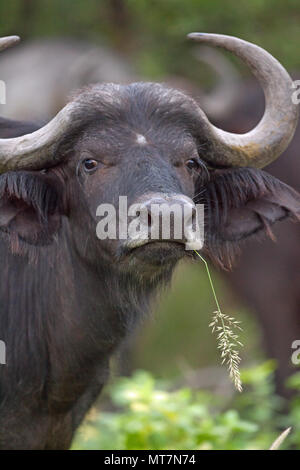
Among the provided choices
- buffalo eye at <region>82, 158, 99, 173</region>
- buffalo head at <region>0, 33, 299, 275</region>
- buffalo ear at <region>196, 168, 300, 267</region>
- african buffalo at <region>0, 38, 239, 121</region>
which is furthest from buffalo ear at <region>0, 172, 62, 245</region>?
african buffalo at <region>0, 38, 239, 121</region>

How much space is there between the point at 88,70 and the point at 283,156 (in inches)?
157

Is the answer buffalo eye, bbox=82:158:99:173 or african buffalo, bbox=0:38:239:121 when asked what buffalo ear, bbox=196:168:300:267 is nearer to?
buffalo eye, bbox=82:158:99:173

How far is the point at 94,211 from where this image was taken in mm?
5348

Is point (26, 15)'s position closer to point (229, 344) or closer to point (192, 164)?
point (192, 164)

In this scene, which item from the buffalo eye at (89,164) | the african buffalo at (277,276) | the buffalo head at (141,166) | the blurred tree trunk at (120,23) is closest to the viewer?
the buffalo head at (141,166)

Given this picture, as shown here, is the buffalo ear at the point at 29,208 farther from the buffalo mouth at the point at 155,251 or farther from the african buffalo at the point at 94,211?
the buffalo mouth at the point at 155,251

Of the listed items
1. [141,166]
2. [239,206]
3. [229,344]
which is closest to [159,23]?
[239,206]

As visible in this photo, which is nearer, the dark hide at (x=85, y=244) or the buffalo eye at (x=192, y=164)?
the dark hide at (x=85, y=244)

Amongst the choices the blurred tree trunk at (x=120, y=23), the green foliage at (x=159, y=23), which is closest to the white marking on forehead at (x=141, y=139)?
the green foliage at (x=159, y=23)

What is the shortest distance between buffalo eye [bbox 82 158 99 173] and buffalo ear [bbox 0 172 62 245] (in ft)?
1.02

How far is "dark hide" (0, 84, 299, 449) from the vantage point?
17.4 feet

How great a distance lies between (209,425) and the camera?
6.13 metres

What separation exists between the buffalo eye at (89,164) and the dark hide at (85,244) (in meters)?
0.02

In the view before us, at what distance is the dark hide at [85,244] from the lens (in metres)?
5.30
